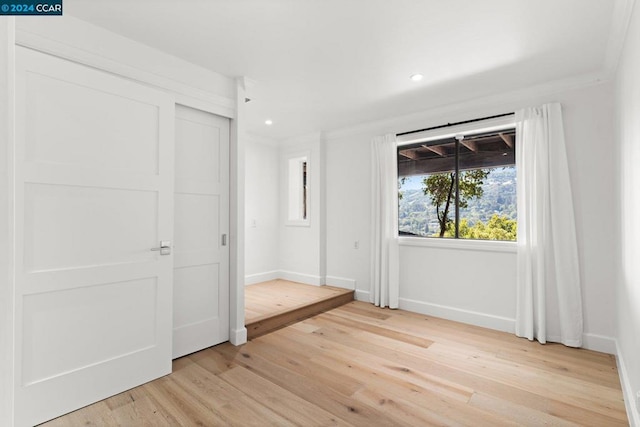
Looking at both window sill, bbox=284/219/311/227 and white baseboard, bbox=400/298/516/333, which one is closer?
white baseboard, bbox=400/298/516/333

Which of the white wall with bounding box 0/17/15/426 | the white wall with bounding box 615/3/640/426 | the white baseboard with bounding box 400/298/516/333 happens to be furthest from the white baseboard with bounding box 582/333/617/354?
the white wall with bounding box 0/17/15/426

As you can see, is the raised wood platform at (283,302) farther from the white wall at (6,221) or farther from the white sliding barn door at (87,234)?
the white wall at (6,221)

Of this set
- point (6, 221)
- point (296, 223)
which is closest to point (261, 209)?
point (296, 223)

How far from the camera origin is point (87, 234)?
2178 mm

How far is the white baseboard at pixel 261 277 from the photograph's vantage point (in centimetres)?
501

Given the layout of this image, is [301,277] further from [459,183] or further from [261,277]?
[459,183]

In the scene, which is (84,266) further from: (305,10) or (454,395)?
(454,395)

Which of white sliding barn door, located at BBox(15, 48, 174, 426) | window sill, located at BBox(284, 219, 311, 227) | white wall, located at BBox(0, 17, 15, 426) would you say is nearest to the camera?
white wall, located at BBox(0, 17, 15, 426)

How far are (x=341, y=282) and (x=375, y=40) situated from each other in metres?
3.31

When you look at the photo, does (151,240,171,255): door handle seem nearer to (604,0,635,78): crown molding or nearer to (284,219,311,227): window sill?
(284,219,311,227): window sill

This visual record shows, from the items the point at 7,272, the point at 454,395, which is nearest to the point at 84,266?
the point at 7,272

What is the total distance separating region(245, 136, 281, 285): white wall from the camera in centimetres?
506

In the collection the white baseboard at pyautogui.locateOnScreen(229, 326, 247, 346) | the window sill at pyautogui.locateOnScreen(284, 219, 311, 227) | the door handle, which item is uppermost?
the window sill at pyautogui.locateOnScreen(284, 219, 311, 227)

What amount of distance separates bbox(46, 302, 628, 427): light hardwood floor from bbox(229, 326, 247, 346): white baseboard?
71 millimetres
